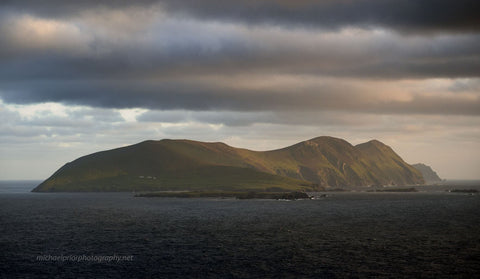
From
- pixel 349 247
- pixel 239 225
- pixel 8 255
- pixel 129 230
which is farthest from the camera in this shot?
pixel 239 225

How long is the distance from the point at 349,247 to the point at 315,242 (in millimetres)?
8837

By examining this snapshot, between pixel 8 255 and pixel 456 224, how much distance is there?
3920 inches

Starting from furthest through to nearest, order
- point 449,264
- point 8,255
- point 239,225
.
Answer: point 239,225, point 8,255, point 449,264

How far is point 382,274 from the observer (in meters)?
64.1

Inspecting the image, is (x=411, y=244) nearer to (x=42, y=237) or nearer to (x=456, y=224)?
(x=456, y=224)

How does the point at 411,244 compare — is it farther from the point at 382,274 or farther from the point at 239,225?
the point at 239,225

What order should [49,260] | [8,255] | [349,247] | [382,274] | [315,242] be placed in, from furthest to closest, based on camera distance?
1. [315,242]
2. [349,247]
3. [8,255]
4. [49,260]
5. [382,274]

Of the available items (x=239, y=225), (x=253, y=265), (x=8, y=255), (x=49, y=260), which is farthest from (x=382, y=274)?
(x=239, y=225)

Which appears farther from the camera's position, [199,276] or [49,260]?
[49,260]

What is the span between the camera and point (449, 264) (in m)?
70.0

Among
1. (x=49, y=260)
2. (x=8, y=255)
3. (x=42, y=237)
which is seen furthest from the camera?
(x=42, y=237)

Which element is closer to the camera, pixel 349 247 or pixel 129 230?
pixel 349 247

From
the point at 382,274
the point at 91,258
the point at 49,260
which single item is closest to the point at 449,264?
the point at 382,274

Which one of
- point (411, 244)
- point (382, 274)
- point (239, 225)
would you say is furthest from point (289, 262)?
point (239, 225)
